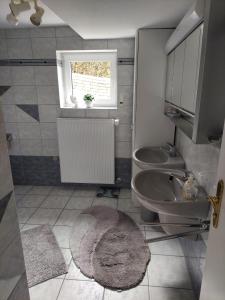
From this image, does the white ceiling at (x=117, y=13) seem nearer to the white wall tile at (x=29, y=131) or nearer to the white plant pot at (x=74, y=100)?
the white plant pot at (x=74, y=100)

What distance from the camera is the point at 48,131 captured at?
298 cm

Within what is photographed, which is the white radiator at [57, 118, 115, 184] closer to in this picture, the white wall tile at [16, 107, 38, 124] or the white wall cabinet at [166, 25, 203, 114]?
the white wall tile at [16, 107, 38, 124]

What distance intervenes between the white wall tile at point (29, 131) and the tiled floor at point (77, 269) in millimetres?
814

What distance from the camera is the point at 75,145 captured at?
2.86 m

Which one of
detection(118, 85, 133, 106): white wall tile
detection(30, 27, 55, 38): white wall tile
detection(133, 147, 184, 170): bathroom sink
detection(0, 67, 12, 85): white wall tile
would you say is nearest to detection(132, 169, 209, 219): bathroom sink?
detection(133, 147, 184, 170): bathroom sink

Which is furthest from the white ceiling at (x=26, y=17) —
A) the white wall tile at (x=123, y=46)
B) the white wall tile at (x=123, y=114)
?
the white wall tile at (x=123, y=114)

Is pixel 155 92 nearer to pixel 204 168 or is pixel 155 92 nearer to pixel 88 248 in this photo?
pixel 204 168

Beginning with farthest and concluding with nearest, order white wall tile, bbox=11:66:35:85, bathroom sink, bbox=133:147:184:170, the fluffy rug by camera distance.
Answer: white wall tile, bbox=11:66:35:85 → bathroom sink, bbox=133:147:184:170 → the fluffy rug

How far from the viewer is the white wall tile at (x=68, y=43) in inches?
102

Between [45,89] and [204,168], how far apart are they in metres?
2.19

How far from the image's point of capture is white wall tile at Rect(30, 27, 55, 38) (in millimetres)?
2584

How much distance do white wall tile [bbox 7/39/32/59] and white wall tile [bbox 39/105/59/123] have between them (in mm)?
650

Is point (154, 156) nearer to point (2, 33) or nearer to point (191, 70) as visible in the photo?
point (191, 70)

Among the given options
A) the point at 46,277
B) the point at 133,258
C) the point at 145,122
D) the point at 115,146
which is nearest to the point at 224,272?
the point at 133,258
